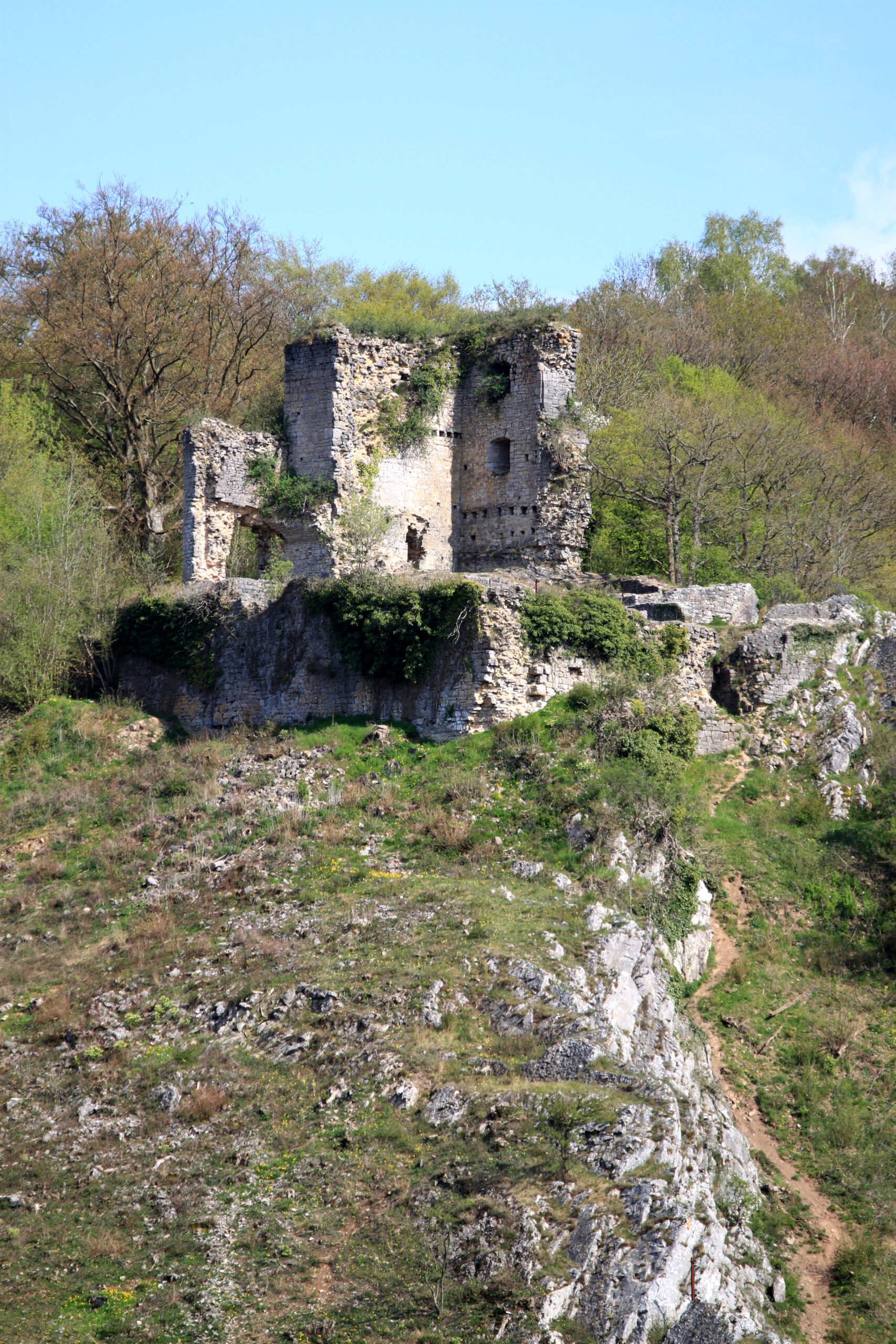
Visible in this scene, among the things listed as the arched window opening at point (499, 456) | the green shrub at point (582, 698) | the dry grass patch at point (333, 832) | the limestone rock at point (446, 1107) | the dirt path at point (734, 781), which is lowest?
the limestone rock at point (446, 1107)

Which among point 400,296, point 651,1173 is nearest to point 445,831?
point 651,1173

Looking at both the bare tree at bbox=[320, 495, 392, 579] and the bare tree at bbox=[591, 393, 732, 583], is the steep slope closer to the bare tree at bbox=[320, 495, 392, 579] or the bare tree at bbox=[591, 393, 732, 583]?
the bare tree at bbox=[320, 495, 392, 579]

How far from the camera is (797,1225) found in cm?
1647

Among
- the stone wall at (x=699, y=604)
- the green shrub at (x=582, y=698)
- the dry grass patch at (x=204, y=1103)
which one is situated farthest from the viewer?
the stone wall at (x=699, y=604)

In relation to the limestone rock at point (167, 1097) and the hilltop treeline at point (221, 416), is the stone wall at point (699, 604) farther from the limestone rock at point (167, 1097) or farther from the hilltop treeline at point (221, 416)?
the limestone rock at point (167, 1097)

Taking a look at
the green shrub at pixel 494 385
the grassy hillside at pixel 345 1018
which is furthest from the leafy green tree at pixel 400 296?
the grassy hillside at pixel 345 1018

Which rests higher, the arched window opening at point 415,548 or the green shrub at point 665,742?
the arched window opening at point 415,548

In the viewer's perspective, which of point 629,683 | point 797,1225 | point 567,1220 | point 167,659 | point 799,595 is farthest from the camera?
point 799,595

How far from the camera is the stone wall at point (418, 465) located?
27141mm

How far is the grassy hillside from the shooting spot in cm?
1320

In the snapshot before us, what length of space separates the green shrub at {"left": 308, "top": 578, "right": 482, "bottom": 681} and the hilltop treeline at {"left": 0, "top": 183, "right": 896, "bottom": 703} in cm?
530

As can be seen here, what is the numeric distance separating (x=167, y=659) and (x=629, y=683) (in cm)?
883

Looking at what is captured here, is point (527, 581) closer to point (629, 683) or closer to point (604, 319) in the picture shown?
point (629, 683)

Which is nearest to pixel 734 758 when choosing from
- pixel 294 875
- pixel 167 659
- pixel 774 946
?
pixel 774 946
